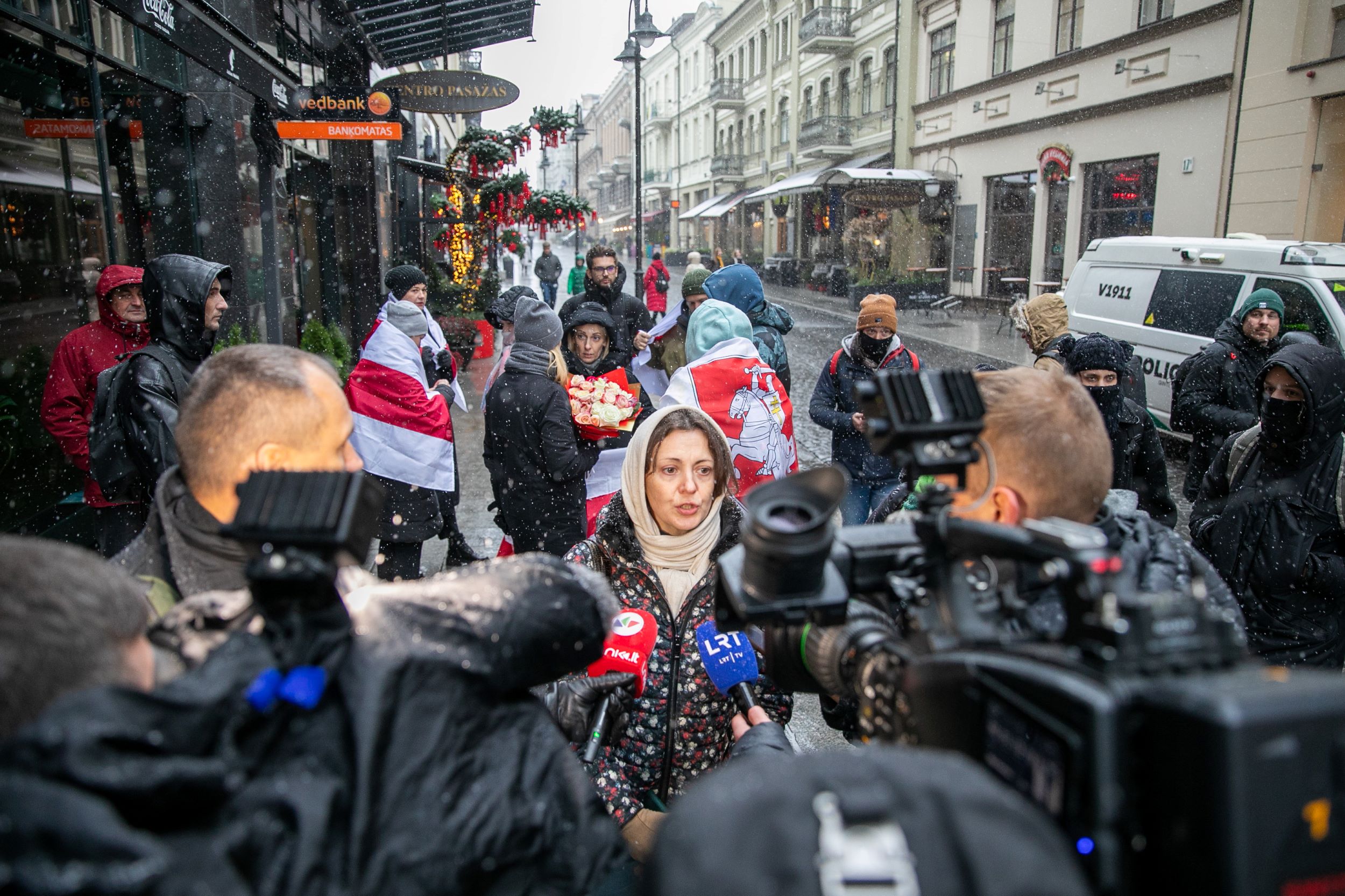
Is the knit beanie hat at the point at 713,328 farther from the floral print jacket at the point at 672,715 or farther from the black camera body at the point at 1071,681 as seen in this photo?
the black camera body at the point at 1071,681

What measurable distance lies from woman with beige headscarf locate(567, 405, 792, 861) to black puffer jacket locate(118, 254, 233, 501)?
6.17ft

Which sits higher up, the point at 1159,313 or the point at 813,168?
the point at 813,168

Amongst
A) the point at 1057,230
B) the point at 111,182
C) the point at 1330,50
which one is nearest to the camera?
the point at 111,182

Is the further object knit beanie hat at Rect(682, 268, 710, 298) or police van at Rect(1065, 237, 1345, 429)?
knit beanie hat at Rect(682, 268, 710, 298)

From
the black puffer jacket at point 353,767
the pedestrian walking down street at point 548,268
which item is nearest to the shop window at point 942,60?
the pedestrian walking down street at point 548,268

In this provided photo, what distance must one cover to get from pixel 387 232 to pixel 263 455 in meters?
15.5

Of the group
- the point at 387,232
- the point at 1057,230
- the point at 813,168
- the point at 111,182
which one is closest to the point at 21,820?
the point at 111,182

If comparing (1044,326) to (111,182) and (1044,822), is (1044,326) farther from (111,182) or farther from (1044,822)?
(111,182)

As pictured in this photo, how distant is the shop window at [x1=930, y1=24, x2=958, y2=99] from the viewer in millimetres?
24734

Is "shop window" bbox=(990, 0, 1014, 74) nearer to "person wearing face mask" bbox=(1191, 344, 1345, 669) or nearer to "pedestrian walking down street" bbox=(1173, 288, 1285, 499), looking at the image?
"pedestrian walking down street" bbox=(1173, 288, 1285, 499)

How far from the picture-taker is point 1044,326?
16.7ft

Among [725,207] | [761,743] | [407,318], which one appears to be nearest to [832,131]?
[725,207]

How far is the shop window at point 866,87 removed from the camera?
30328 mm

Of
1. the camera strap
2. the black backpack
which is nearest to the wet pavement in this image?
the black backpack
